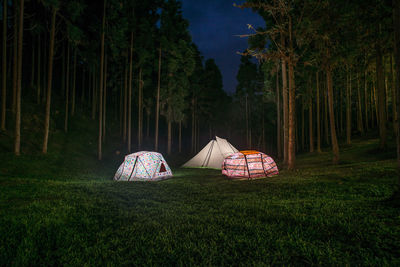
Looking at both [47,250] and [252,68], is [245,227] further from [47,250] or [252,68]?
[252,68]

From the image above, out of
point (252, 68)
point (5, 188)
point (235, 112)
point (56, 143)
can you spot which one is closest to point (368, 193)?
point (5, 188)

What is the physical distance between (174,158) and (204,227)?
766 inches

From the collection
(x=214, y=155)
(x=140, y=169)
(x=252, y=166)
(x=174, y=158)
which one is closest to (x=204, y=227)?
(x=252, y=166)

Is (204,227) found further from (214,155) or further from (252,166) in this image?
(214,155)

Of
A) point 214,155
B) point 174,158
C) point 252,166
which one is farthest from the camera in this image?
point 174,158

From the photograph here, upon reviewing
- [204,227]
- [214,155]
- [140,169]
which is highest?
[214,155]

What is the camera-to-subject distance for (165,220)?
4.60m

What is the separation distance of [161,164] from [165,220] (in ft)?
24.5

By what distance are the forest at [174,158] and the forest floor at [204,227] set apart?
1.2 inches

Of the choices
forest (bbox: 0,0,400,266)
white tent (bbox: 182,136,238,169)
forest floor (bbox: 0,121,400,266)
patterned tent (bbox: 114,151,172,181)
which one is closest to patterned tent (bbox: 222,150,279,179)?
forest (bbox: 0,0,400,266)


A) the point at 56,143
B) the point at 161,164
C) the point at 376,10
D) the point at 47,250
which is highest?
the point at 376,10

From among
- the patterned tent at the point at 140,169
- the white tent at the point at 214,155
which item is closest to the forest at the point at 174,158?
the patterned tent at the point at 140,169

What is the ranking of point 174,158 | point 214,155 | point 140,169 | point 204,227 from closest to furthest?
point 204,227 < point 140,169 < point 214,155 < point 174,158

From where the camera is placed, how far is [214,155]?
677 inches
